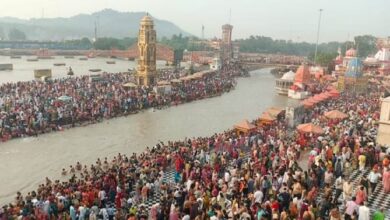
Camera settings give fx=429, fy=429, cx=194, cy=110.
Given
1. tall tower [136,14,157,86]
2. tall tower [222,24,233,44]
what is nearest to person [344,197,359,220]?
tall tower [136,14,157,86]

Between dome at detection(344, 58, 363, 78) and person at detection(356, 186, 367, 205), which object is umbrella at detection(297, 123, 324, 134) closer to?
person at detection(356, 186, 367, 205)

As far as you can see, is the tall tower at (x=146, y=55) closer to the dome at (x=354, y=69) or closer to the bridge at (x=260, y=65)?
the dome at (x=354, y=69)

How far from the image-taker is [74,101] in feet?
86.8

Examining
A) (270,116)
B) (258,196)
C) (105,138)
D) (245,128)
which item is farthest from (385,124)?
(105,138)

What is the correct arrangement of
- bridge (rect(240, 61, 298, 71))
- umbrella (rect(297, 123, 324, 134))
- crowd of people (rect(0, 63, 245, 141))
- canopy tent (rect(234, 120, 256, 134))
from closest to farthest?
umbrella (rect(297, 123, 324, 134)) → canopy tent (rect(234, 120, 256, 134)) → crowd of people (rect(0, 63, 245, 141)) → bridge (rect(240, 61, 298, 71))

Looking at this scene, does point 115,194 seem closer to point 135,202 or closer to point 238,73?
point 135,202

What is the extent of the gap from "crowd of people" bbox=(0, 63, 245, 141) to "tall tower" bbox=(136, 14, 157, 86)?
212 centimetres

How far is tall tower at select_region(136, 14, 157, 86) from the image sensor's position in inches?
1403

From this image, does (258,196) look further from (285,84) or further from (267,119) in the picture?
(285,84)

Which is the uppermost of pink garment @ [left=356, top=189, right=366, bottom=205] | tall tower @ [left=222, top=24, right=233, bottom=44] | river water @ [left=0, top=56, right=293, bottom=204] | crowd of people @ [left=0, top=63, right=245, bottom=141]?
tall tower @ [left=222, top=24, right=233, bottom=44]

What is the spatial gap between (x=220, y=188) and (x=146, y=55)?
84.3 feet

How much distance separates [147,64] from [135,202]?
25290 millimetres

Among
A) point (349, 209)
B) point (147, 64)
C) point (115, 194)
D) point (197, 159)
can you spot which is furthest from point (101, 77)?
point (349, 209)

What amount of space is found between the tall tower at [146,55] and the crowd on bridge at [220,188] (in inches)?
792
